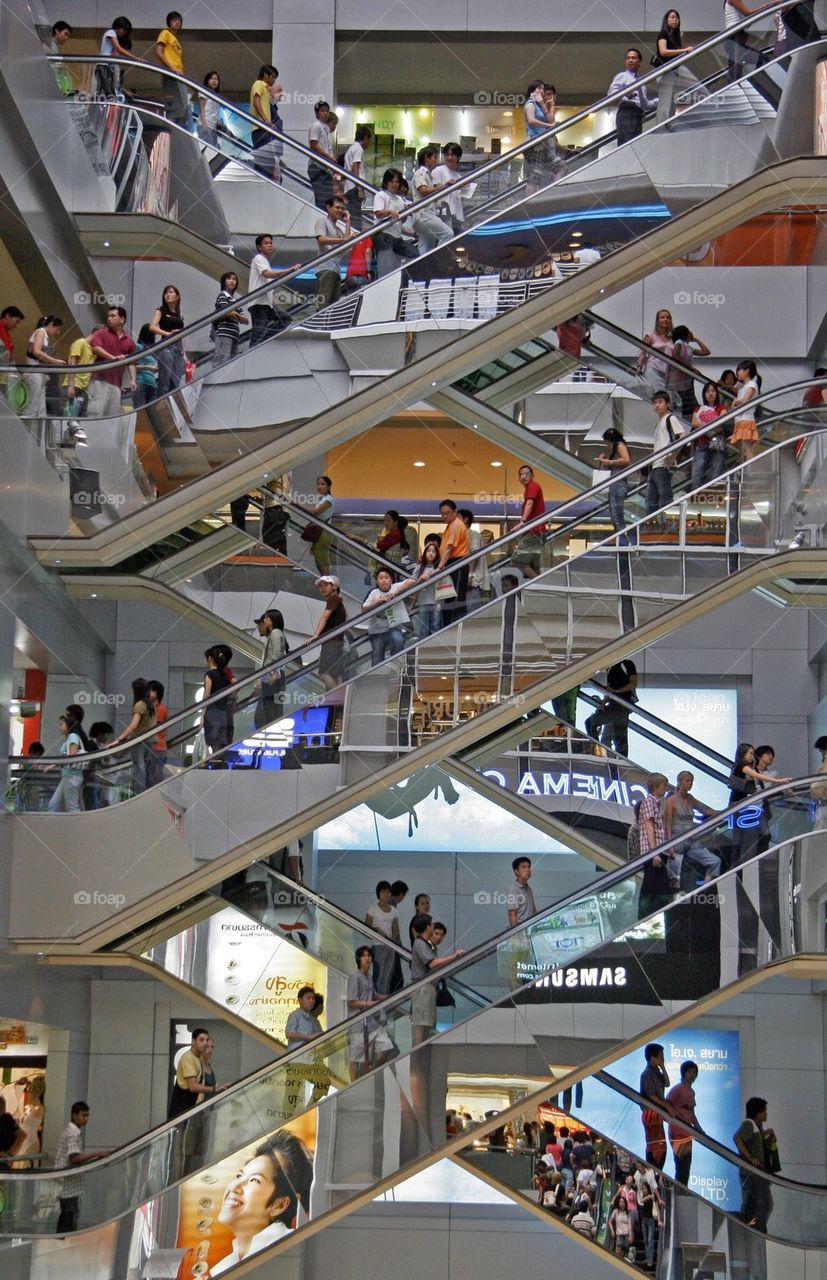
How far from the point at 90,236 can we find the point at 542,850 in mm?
8079

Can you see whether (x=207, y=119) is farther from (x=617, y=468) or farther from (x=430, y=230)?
(x=617, y=468)

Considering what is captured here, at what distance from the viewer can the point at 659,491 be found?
12945mm

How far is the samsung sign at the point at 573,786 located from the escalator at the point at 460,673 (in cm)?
136

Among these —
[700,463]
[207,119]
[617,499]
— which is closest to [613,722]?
[617,499]

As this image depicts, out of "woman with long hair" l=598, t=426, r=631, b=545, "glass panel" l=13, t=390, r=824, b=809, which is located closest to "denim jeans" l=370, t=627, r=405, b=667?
"glass panel" l=13, t=390, r=824, b=809

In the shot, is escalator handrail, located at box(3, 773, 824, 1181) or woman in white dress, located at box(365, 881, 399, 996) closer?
escalator handrail, located at box(3, 773, 824, 1181)

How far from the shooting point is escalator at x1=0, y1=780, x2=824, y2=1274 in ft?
39.1

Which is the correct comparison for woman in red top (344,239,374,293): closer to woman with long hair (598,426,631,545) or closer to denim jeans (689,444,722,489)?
woman with long hair (598,426,631,545)

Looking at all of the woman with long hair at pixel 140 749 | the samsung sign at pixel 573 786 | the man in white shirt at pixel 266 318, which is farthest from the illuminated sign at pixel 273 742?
the man in white shirt at pixel 266 318

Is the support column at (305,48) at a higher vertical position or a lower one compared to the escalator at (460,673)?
higher

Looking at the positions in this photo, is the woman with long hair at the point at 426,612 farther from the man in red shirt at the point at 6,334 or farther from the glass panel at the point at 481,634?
the man in red shirt at the point at 6,334

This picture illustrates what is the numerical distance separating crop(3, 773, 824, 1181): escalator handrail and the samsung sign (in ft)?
4.19

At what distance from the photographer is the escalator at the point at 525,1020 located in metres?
11.9

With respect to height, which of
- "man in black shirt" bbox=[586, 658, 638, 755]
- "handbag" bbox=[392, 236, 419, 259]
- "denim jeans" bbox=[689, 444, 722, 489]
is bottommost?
"man in black shirt" bbox=[586, 658, 638, 755]
